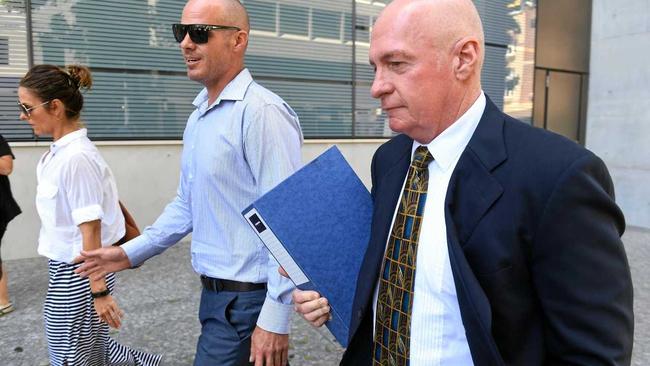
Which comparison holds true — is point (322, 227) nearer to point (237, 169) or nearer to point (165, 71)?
point (237, 169)

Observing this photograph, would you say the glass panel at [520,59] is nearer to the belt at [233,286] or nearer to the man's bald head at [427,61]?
the belt at [233,286]

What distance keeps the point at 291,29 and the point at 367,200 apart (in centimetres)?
672

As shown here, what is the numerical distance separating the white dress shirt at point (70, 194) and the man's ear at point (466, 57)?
204 cm

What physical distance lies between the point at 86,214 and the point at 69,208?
0.18m

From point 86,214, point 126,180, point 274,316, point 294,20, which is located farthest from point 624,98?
point 86,214

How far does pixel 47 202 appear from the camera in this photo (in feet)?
8.51

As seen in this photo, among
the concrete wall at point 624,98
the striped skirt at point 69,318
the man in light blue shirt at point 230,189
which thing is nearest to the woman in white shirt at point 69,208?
the striped skirt at point 69,318

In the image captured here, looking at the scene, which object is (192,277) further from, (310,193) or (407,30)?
(407,30)

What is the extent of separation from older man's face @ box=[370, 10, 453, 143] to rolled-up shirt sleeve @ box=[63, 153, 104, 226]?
1.86 metres

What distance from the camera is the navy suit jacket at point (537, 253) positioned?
3.27ft

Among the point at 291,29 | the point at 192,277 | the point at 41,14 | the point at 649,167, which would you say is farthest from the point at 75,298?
the point at 649,167

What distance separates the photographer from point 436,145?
1229mm

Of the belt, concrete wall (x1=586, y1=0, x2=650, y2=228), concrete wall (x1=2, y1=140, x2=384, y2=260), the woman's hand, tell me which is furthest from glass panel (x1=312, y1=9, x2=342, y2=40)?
the belt

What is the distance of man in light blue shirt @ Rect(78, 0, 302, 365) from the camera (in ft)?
6.52
